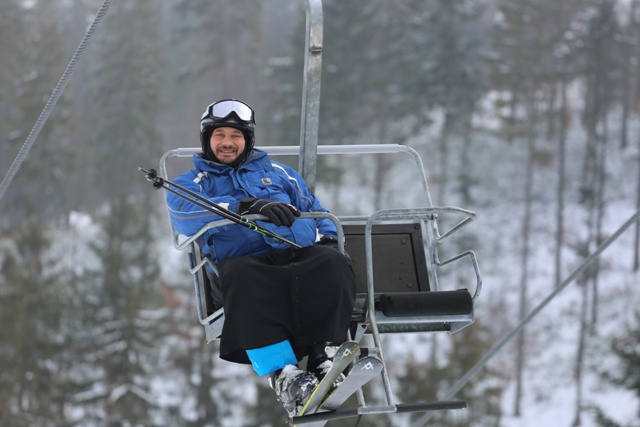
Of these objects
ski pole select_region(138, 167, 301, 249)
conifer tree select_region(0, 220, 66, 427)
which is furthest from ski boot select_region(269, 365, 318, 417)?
conifer tree select_region(0, 220, 66, 427)

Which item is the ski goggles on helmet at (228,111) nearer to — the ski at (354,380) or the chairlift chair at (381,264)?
the chairlift chair at (381,264)

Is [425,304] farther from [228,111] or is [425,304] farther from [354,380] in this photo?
[228,111]

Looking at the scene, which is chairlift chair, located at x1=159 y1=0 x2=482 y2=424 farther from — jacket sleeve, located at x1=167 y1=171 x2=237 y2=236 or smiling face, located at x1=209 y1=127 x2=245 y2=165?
smiling face, located at x1=209 y1=127 x2=245 y2=165

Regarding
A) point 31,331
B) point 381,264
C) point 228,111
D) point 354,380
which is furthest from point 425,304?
point 31,331

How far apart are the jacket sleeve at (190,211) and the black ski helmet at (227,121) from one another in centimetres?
21

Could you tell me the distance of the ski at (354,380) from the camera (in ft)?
15.2

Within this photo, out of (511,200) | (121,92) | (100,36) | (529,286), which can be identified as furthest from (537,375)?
(100,36)

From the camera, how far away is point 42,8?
4603 cm

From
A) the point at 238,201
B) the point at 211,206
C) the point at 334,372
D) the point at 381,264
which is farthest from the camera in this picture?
the point at 381,264

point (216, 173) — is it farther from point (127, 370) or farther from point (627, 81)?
point (627, 81)

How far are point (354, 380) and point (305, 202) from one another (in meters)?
1.49

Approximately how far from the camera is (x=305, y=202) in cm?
600

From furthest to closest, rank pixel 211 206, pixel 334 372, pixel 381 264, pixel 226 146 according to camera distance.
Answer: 1. pixel 381 264
2. pixel 226 146
3. pixel 211 206
4. pixel 334 372

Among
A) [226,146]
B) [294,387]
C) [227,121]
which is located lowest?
[294,387]
